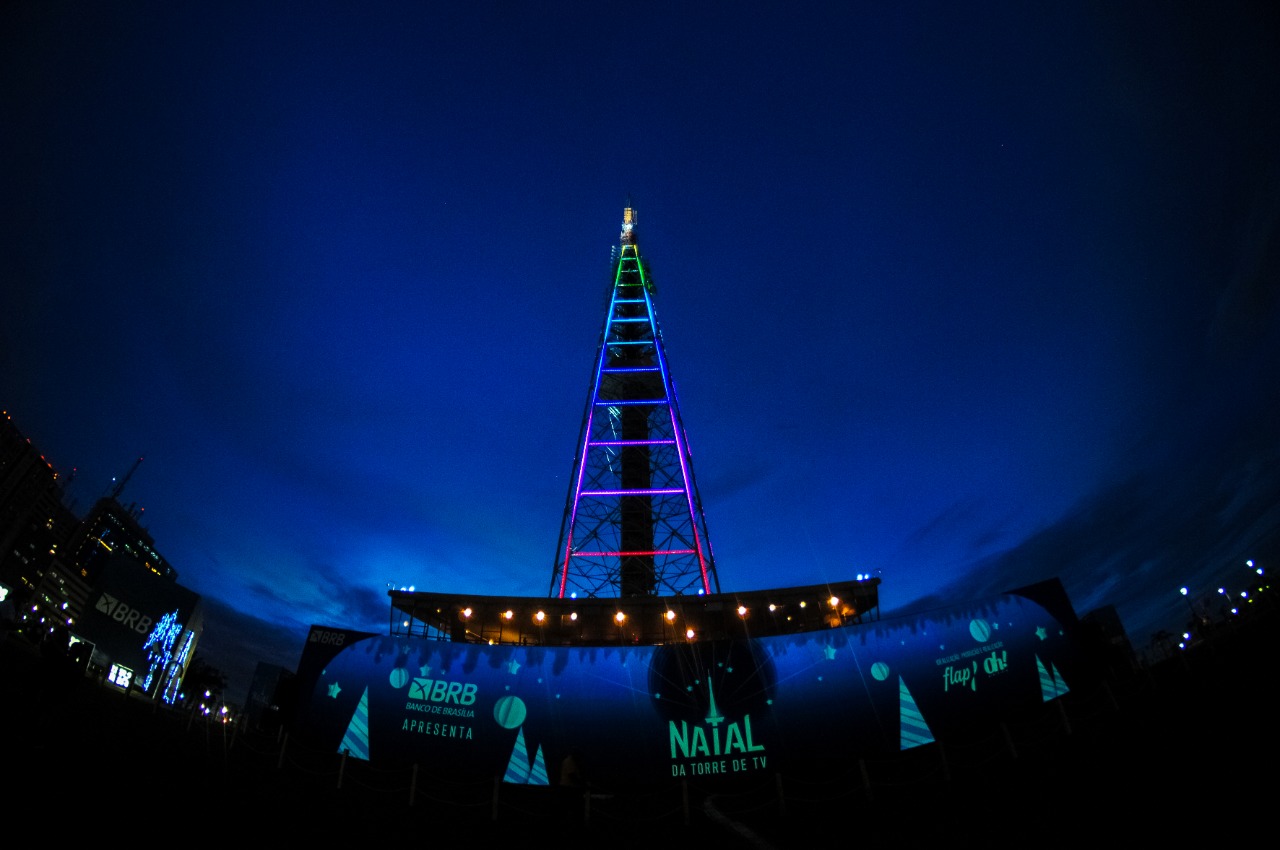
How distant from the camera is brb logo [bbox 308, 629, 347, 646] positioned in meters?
21.3

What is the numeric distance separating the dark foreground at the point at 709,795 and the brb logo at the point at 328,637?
5.00 meters

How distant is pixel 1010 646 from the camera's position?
19.4 m

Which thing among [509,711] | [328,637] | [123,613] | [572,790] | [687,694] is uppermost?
[123,613]

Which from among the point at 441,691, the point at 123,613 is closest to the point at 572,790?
the point at 441,691

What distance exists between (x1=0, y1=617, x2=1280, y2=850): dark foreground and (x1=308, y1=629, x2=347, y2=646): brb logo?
5.00 meters

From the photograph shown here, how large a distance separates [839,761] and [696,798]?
16.9 ft

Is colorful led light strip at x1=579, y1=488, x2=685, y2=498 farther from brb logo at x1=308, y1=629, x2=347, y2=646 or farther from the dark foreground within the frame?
the dark foreground

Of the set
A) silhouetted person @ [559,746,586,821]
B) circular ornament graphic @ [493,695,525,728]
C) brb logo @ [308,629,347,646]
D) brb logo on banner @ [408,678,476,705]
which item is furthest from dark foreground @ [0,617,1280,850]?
brb logo @ [308,629,347,646]

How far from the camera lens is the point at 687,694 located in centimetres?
2036

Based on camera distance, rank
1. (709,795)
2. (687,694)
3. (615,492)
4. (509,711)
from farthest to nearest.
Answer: (615,492) → (687,694) → (509,711) → (709,795)

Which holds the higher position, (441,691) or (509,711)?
(441,691)

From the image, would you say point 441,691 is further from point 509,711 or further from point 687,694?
point 687,694

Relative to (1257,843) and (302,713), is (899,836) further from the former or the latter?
(302,713)

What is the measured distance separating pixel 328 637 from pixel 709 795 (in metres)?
16.3
